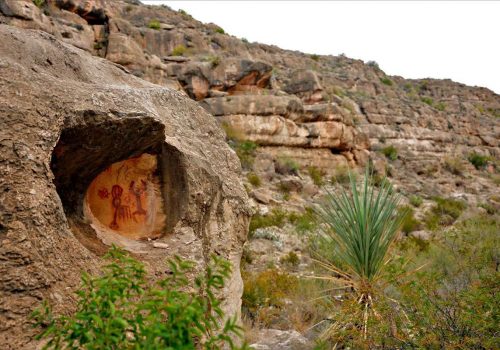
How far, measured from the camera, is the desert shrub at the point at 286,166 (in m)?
16.8

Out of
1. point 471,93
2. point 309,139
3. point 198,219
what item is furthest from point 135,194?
point 471,93

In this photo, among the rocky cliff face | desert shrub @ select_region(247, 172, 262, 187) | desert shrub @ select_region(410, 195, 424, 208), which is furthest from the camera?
desert shrub @ select_region(410, 195, 424, 208)

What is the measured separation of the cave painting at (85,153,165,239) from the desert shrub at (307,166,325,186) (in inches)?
521

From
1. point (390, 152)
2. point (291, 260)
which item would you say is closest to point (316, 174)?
point (390, 152)

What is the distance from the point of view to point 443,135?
28766 millimetres

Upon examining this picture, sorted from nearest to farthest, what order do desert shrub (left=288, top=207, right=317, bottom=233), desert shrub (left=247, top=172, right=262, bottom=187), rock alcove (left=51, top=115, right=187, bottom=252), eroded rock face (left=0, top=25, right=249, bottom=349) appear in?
eroded rock face (left=0, top=25, right=249, bottom=349), rock alcove (left=51, top=115, right=187, bottom=252), desert shrub (left=288, top=207, right=317, bottom=233), desert shrub (left=247, top=172, right=262, bottom=187)

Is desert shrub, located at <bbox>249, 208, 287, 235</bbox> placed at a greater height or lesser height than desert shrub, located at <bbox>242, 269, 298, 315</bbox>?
greater

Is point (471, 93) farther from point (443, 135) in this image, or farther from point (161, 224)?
point (161, 224)

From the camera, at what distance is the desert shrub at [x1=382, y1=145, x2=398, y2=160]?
23758mm

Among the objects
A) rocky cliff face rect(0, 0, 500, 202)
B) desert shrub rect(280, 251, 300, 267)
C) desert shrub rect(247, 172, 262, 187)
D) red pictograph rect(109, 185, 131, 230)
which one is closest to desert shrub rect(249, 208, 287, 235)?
desert shrub rect(280, 251, 300, 267)

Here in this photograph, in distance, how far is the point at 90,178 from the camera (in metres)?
3.85

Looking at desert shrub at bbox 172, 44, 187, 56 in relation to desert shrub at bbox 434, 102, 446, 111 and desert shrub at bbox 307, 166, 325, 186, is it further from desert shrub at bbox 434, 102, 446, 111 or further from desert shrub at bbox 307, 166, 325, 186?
desert shrub at bbox 434, 102, 446, 111

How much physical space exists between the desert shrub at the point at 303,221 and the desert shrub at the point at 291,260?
1.80 metres

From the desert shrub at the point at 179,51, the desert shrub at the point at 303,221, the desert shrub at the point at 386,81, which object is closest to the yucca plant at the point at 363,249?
the desert shrub at the point at 303,221
